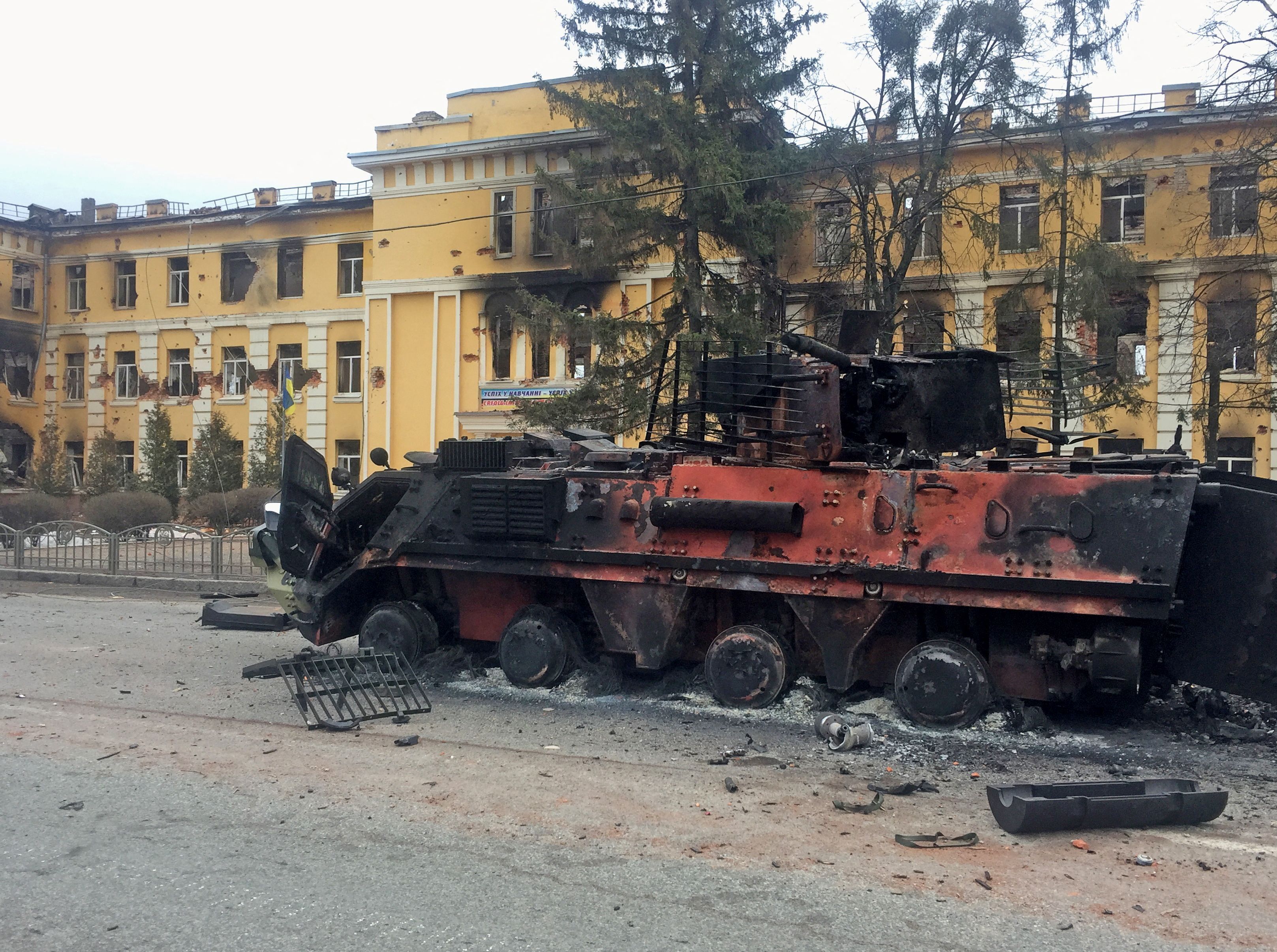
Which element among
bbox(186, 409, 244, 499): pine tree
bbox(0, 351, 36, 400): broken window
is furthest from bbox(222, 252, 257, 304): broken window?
bbox(0, 351, 36, 400): broken window

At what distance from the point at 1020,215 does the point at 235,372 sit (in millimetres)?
25023

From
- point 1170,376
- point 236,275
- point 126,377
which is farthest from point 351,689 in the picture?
point 126,377

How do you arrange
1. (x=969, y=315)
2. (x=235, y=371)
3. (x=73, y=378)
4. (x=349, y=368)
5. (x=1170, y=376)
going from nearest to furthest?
(x=969, y=315)
(x=1170, y=376)
(x=349, y=368)
(x=235, y=371)
(x=73, y=378)

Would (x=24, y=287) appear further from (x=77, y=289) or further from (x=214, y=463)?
(x=214, y=463)

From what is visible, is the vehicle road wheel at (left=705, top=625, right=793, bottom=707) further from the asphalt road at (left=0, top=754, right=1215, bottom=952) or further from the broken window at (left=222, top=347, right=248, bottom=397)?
the broken window at (left=222, top=347, right=248, bottom=397)

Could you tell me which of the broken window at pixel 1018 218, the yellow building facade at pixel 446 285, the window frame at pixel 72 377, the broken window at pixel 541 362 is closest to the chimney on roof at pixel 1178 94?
the yellow building facade at pixel 446 285

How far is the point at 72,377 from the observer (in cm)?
3991

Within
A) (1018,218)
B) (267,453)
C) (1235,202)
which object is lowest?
(267,453)

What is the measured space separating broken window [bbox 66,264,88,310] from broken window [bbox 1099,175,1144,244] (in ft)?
105

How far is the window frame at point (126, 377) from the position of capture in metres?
38.3

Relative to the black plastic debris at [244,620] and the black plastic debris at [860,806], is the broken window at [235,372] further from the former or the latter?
the black plastic debris at [860,806]

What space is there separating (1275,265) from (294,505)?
18.0 m

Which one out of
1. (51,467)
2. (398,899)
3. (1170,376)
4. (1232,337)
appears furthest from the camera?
(51,467)

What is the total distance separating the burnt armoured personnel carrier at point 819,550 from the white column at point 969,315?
258 inches
